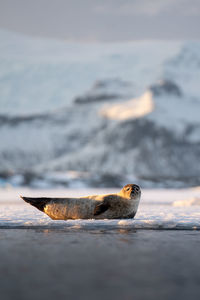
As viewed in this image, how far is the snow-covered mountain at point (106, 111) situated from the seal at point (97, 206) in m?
70.0

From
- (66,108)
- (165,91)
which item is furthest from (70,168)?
(165,91)

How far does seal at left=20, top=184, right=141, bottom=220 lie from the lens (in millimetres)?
8836

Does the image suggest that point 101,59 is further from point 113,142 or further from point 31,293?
point 31,293

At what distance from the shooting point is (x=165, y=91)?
98250 millimetres

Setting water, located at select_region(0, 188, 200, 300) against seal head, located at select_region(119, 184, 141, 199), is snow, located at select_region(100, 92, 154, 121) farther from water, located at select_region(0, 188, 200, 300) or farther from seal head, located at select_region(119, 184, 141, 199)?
water, located at select_region(0, 188, 200, 300)

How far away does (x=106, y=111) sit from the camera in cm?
9825

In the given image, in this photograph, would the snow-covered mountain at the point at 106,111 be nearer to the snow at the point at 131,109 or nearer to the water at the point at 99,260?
the snow at the point at 131,109

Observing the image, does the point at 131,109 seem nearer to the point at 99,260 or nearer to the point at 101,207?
the point at 101,207

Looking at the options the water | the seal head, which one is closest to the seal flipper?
the seal head

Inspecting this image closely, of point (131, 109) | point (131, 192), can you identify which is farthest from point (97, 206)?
point (131, 109)

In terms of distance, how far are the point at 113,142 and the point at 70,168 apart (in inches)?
399

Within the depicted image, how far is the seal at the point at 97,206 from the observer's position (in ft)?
29.0

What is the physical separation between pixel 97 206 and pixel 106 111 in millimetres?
89834

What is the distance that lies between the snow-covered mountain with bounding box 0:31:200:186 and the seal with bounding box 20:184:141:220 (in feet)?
230
